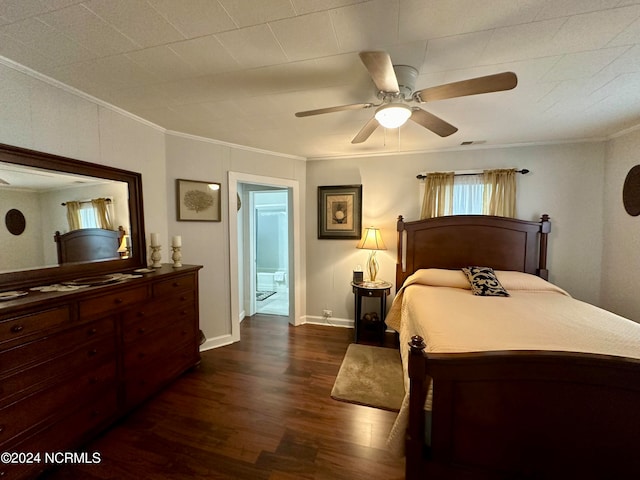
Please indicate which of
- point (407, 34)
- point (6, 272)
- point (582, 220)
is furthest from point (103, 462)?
point (582, 220)

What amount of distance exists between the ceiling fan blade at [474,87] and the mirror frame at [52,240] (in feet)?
8.03

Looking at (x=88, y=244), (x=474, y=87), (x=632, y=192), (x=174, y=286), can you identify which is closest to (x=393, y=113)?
(x=474, y=87)

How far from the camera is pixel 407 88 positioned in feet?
5.35

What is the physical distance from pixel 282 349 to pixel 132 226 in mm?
2038

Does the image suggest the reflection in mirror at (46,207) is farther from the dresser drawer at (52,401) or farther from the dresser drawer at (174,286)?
the dresser drawer at (52,401)

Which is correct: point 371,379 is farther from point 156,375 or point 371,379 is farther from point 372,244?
point 156,375

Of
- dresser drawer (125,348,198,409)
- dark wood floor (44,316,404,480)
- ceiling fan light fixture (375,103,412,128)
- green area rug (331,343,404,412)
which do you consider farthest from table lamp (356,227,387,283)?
dresser drawer (125,348,198,409)

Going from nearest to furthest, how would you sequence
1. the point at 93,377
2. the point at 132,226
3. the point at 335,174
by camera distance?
the point at 93,377, the point at 132,226, the point at 335,174

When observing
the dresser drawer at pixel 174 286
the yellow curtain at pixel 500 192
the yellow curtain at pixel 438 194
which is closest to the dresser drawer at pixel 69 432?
the dresser drawer at pixel 174 286

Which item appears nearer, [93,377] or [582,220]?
[93,377]

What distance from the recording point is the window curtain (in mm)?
1923

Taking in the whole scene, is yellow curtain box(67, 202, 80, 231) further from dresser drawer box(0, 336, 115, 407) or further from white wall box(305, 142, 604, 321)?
white wall box(305, 142, 604, 321)

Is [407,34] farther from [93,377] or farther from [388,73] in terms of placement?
[93,377]

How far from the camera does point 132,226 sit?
2365mm
